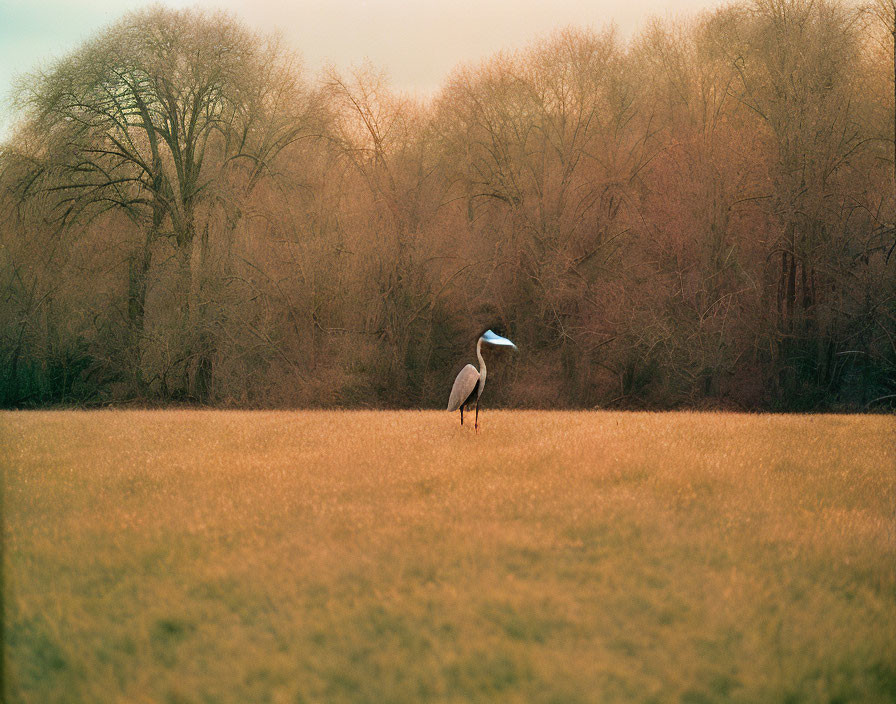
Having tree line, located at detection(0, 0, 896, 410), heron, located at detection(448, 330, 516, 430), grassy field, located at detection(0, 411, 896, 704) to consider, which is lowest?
grassy field, located at detection(0, 411, 896, 704)

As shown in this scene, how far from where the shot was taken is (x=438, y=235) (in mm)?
24672

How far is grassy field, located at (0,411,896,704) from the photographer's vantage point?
12.3 feet

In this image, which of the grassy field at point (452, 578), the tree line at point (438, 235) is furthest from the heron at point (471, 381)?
the tree line at point (438, 235)

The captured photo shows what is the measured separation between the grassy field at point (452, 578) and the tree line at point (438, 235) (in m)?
14.7

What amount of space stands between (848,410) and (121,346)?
24.0 m

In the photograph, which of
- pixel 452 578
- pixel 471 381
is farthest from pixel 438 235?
pixel 452 578

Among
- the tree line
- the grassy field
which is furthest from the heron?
the tree line

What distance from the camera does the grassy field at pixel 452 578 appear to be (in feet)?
12.3

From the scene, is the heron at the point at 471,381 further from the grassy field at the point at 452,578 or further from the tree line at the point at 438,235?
the tree line at the point at 438,235

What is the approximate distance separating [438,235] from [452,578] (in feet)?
67.3

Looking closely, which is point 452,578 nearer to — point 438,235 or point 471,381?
point 471,381

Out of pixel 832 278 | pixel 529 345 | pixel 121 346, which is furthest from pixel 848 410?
pixel 121 346

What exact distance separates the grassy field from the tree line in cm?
1467

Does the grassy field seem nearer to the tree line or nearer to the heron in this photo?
the heron
